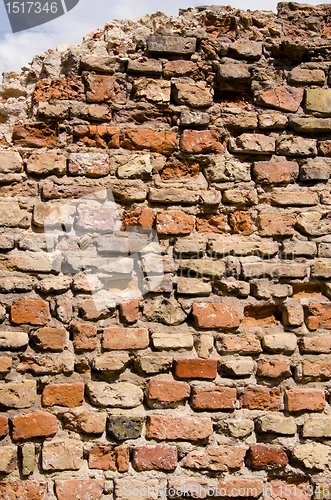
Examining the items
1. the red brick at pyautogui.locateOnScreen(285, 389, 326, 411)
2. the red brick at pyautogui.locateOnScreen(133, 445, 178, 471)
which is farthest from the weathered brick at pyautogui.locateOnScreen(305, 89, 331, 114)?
the red brick at pyautogui.locateOnScreen(133, 445, 178, 471)

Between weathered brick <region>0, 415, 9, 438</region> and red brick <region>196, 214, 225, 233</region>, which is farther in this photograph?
red brick <region>196, 214, 225, 233</region>

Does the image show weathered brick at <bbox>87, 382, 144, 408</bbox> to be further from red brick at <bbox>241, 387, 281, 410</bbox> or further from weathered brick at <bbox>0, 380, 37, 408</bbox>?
red brick at <bbox>241, 387, 281, 410</bbox>

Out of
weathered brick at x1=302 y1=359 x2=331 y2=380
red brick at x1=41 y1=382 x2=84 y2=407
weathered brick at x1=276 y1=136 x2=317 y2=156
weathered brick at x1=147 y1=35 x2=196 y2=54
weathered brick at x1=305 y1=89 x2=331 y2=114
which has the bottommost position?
red brick at x1=41 y1=382 x2=84 y2=407

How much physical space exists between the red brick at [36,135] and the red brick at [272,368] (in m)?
1.17

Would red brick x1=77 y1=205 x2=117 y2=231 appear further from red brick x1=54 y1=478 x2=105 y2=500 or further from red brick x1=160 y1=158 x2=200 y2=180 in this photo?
red brick x1=54 y1=478 x2=105 y2=500

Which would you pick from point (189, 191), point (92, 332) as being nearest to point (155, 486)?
point (92, 332)

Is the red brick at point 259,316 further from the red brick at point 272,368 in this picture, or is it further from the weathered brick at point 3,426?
the weathered brick at point 3,426

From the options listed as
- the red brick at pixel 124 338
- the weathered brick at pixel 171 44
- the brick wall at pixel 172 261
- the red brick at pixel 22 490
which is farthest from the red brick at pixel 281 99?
the red brick at pixel 22 490

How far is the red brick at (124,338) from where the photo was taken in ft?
4.38

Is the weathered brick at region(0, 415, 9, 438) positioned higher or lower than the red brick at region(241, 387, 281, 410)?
lower

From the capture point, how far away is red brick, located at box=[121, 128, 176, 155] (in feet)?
4.73

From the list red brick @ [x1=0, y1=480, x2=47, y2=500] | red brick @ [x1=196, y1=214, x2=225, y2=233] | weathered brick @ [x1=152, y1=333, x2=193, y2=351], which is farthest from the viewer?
red brick @ [x1=196, y1=214, x2=225, y2=233]

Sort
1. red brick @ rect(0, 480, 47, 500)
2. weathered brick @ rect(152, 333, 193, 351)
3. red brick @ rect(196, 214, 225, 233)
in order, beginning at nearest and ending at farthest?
red brick @ rect(0, 480, 47, 500) < weathered brick @ rect(152, 333, 193, 351) < red brick @ rect(196, 214, 225, 233)

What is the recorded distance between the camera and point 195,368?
1.34m
